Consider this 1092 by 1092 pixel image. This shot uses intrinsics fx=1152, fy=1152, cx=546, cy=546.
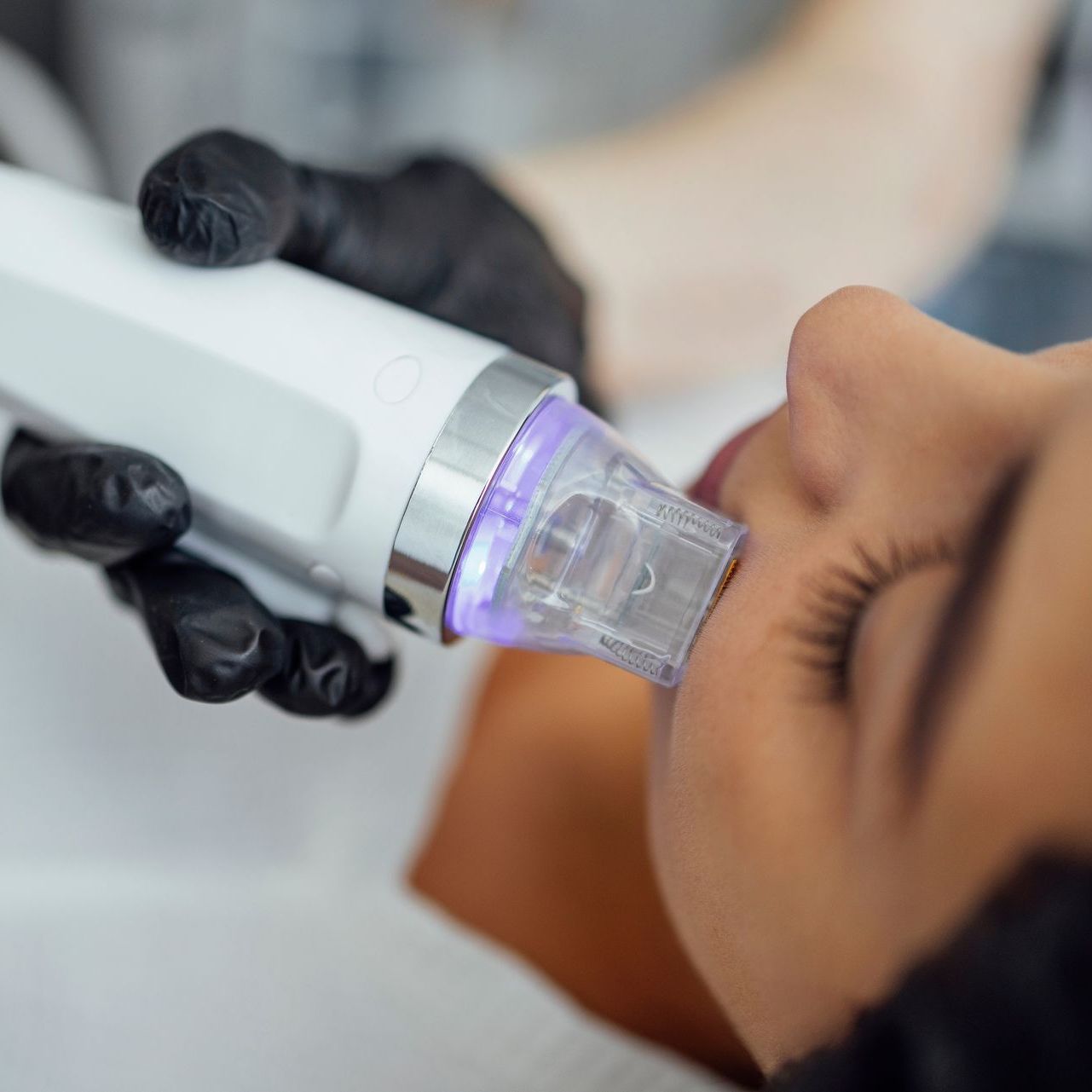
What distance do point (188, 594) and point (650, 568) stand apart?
0.63 feet

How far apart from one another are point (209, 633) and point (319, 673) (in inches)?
2.3

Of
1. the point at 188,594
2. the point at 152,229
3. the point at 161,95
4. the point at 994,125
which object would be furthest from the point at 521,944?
the point at 161,95

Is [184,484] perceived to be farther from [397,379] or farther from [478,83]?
[478,83]

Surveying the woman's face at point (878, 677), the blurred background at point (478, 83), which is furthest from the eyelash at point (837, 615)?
the blurred background at point (478, 83)

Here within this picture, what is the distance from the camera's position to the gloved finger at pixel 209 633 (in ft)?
1.51

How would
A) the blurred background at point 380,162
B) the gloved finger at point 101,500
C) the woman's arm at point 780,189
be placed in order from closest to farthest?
the gloved finger at point 101,500, the blurred background at point 380,162, the woman's arm at point 780,189

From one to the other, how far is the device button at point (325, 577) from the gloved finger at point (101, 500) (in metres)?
0.06

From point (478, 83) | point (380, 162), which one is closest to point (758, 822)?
point (380, 162)

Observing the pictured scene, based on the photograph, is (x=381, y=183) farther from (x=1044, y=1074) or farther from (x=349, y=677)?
(x=1044, y=1074)

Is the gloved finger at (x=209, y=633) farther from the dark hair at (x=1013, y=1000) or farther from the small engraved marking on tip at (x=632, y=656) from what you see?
the dark hair at (x=1013, y=1000)

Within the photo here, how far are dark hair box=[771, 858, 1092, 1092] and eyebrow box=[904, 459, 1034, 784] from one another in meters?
0.04

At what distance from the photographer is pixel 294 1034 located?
1.80 feet

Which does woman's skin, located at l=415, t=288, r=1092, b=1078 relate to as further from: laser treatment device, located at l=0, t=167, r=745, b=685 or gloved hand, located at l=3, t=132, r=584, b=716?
gloved hand, located at l=3, t=132, r=584, b=716

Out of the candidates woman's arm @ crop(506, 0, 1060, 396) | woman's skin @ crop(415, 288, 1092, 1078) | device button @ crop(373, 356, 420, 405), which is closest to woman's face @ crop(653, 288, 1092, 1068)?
woman's skin @ crop(415, 288, 1092, 1078)
